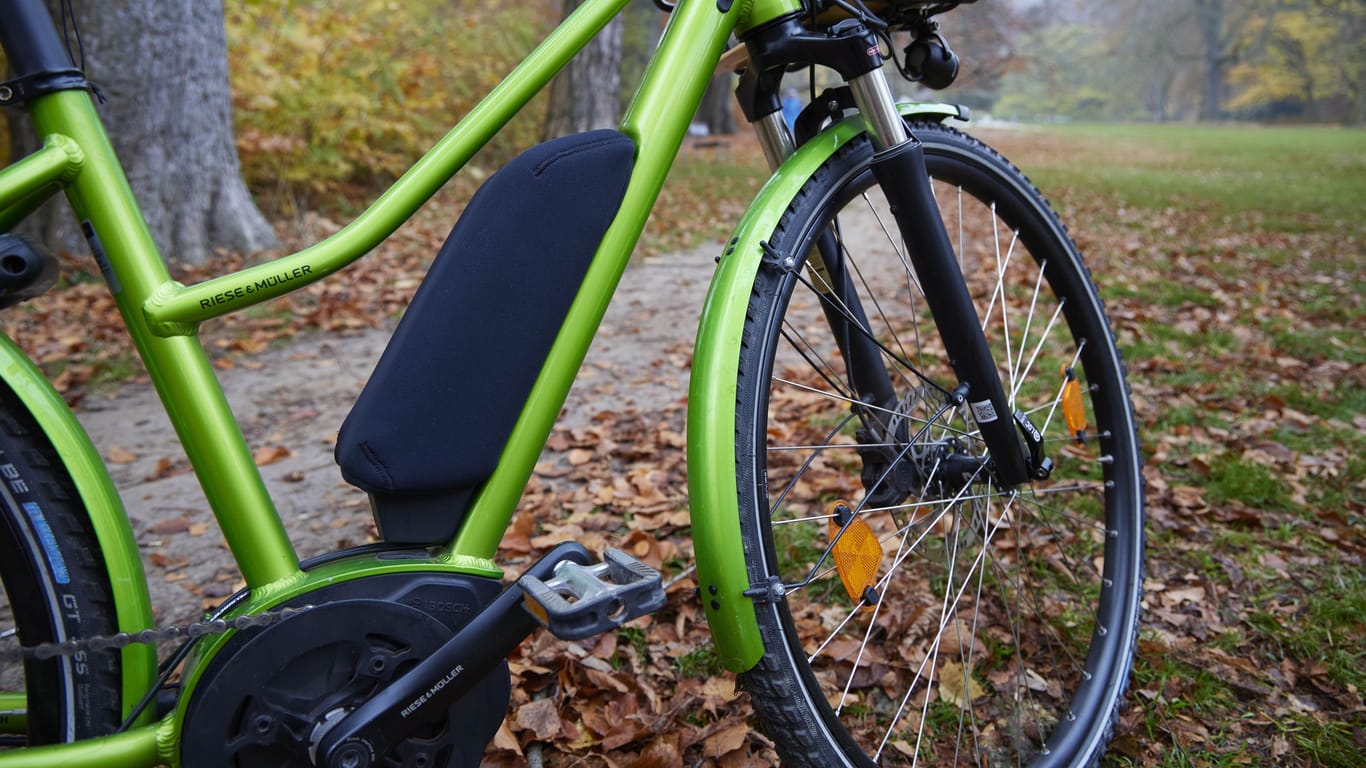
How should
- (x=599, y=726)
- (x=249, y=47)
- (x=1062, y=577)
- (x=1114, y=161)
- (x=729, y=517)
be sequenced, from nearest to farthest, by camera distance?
(x=729, y=517)
(x=599, y=726)
(x=1062, y=577)
(x=249, y=47)
(x=1114, y=161)

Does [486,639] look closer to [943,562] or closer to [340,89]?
[943,562]

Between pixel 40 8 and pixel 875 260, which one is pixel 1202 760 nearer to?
pixel 40 8

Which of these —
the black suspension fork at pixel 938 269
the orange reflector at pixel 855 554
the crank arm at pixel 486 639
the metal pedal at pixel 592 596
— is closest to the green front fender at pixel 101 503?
the crank arm at pixel 486 639

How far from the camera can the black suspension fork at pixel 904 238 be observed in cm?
148

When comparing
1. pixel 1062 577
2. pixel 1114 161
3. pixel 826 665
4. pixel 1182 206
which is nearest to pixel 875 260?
pixel 1062 577

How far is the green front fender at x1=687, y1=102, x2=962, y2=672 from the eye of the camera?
→ 1204mm

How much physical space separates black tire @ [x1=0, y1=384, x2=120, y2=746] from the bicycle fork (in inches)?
48.2

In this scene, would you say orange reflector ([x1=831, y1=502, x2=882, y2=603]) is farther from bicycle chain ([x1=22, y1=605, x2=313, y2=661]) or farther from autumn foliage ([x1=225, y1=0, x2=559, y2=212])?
autumn foliage ([x1=225, y1=0, x2=559, y2=212])

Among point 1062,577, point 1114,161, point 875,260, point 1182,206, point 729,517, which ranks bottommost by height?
point 1114,161

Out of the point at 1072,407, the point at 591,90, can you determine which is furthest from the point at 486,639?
the point at 591,90

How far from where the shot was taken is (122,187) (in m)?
1.25

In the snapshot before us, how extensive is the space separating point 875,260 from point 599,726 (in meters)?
5.51

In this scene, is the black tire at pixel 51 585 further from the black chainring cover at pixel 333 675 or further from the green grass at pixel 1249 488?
the green grass at pixel 1249 488

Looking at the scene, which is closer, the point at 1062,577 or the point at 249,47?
the point at 1062,577
